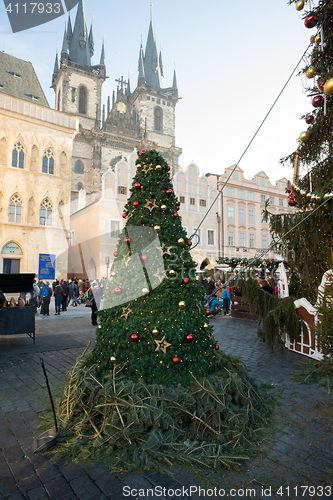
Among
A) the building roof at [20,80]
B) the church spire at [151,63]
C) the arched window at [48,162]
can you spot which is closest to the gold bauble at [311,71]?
the arched window at [48,162]

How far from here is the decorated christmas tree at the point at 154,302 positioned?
3277 mm

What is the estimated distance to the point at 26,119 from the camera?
24453mm

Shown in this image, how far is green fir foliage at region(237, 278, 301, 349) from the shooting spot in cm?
600

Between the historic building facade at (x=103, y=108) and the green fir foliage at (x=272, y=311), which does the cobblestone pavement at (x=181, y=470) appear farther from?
the historic building facade at (x=103, y=108)

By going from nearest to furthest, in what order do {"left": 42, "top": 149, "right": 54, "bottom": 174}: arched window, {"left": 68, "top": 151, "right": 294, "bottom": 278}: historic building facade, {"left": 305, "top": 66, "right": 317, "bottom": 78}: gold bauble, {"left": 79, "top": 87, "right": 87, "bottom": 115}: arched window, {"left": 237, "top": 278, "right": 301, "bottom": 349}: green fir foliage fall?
{"left": 305, "top": 66, "right": 317, "bottom": 78}: gold bauble
{"left": 237, "top": 278, "right": 301, "bottom": 349}: green fir foliage
{"left": 42, "top": 149, "right": 54, "bottom": 174}: arched window
{"left": 68, "top": 151, "right": 294, "bottom": 278}: historic building facade
{"left": 79, "top": 87, "right": 87, "bottom": 115}: arched window

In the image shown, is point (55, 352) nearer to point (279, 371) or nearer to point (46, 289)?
point (279, 371)

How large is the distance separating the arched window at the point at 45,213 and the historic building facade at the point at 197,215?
13.1ft

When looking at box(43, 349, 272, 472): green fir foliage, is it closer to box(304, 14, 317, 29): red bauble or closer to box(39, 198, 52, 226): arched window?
box(304, 14, 317, 29): red bauble

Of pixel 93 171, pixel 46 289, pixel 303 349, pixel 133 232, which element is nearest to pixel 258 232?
pixel 93 171

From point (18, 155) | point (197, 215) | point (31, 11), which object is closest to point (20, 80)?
point (18, 155)

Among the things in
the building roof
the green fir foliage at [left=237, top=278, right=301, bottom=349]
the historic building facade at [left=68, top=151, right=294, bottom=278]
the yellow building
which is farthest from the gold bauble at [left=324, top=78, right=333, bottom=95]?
the building roof

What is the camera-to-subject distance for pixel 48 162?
84.1 feet

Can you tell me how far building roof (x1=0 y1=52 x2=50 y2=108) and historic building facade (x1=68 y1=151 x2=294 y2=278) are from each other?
11.8m

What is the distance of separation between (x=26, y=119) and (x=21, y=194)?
6.34 metres
